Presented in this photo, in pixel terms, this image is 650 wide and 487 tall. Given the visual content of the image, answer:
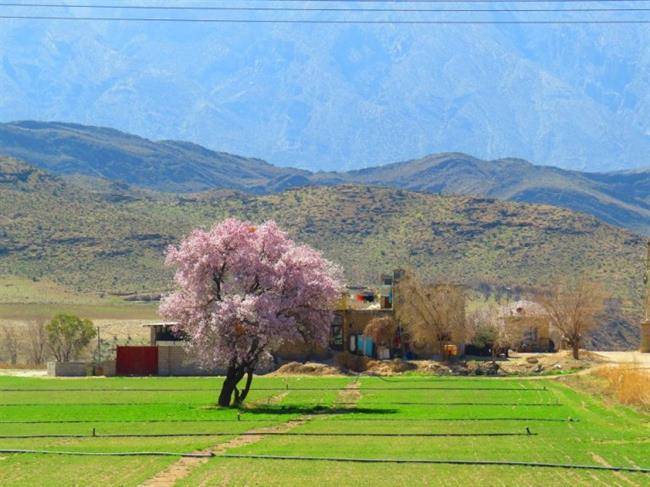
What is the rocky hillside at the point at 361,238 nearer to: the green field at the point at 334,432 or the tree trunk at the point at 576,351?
the tree trunk at the point at 576,351

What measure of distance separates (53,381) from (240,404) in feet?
77.1

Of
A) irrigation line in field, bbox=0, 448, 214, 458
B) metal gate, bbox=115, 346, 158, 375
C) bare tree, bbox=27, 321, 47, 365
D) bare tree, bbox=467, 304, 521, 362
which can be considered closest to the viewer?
irrigation line in field, bbox=0, 448, 214, 458

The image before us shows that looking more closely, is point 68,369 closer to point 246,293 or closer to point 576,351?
point 576,351

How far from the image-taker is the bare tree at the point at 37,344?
105m

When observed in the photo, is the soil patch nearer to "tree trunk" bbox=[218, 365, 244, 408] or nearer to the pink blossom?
"tree trunk" bbox=[218, 365, 244, 408]

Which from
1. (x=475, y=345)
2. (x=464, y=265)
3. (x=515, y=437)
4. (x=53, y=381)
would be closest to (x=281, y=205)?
(x=464, y=265)

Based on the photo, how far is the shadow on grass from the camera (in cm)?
4950

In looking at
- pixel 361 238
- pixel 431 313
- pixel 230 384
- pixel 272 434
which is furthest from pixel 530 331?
pixel 361 238

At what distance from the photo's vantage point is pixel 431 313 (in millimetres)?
84812

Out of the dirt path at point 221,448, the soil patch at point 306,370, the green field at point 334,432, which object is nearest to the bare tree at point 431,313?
the soil patch at point 306,370

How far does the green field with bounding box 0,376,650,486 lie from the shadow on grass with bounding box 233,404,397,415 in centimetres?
7

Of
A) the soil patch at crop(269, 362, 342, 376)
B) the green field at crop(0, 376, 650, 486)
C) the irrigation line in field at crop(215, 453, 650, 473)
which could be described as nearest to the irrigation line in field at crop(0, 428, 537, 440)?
the green field at crop(0, 376, 650, 486)

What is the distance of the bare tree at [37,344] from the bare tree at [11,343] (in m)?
1.03

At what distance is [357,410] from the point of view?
50.2 metres
